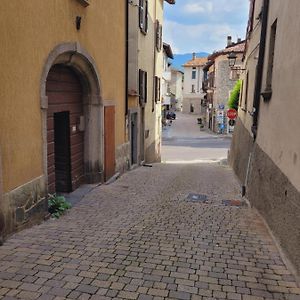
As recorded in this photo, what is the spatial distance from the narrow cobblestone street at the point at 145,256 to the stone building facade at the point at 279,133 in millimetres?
419

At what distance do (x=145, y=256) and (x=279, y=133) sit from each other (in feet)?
10.5

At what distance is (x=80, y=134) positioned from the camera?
8.95 m

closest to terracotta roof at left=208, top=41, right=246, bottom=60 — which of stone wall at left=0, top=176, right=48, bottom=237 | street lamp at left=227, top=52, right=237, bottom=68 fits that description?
street lamp at left=227, top=52, right=237, bottom=68

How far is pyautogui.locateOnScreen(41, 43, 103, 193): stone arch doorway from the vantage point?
7113 millimetres

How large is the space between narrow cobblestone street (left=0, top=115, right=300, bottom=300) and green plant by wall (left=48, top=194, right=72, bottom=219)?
198 millimetres

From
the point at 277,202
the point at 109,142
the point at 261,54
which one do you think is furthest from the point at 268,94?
the point at 109,142

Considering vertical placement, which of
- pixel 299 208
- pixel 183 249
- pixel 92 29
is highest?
pixel 92 29

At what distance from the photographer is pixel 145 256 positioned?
15.2 ft

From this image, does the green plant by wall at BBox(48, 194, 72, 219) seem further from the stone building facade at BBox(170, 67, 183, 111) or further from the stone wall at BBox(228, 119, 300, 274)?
the stone building facade at BBox(170, 67, 183, 111)

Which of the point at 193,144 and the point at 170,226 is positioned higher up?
the point at 170,226

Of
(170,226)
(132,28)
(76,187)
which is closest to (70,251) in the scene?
(170,226)

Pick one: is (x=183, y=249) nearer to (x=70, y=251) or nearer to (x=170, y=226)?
(x=170, y=226)

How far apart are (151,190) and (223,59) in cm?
3181

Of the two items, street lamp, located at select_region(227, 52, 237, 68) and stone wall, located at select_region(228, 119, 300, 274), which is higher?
street lamp, located at select_region(227, 52, 237, 68)
